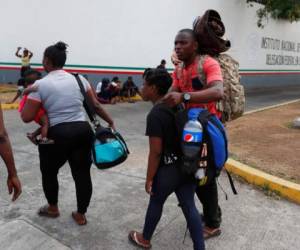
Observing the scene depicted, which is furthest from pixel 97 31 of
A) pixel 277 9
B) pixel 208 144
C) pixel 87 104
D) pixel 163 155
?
pixel 208 144

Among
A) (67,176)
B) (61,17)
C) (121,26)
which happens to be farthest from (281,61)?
(67,176)

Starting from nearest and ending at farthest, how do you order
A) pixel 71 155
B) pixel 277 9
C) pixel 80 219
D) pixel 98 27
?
pixel 71 155 → pixel 80 219 → pixel 98 27 → pixel 277 9

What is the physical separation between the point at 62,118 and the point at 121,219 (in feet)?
3.63

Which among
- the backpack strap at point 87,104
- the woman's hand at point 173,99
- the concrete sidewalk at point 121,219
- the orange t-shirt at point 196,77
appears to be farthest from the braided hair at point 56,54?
the concrete sidewalk at point 121,219

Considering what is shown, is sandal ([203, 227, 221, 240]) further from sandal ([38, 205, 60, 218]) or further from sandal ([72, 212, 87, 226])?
sandal ([38, 205, 60, 218])

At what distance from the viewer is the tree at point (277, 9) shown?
702 inches

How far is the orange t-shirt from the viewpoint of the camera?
2.75 m

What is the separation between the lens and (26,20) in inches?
534

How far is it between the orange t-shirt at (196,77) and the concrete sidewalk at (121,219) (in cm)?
118

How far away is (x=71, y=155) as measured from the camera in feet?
11.1

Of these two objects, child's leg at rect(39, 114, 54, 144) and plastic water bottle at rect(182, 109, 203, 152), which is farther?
child's leg at rect(39, 114, 54, 144)

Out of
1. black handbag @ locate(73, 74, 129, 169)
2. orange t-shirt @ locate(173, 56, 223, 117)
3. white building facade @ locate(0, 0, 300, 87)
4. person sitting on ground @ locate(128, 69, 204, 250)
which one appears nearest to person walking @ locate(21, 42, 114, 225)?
black handbag @ locate(73, 74, 129, 169)

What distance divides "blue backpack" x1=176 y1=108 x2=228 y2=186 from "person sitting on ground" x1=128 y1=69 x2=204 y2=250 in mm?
89

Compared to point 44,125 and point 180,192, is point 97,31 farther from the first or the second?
point 180,192
